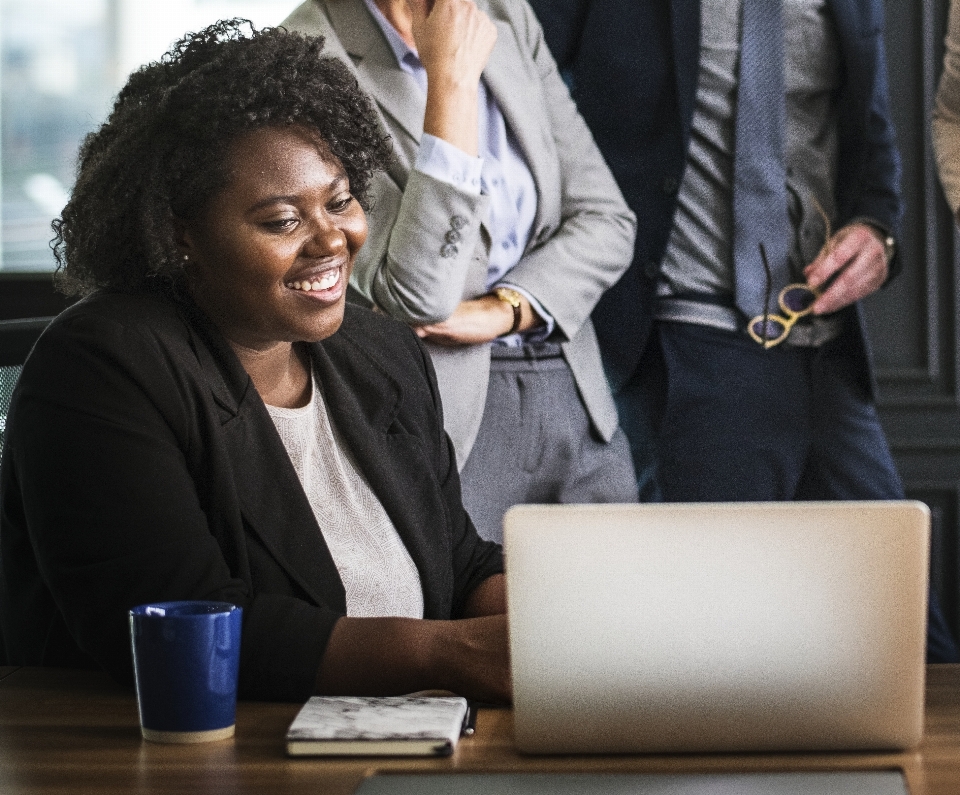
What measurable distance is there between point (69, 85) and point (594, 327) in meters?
1.23

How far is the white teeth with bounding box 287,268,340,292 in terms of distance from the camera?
5.52ft

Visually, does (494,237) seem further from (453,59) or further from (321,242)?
(321,242)

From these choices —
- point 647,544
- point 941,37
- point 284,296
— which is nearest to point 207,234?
point 284,296

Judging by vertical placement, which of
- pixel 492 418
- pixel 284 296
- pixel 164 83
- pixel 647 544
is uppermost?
pixel 164 83

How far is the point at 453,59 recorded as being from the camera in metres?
2.41

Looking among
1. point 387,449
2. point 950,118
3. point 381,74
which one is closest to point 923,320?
point 950,118

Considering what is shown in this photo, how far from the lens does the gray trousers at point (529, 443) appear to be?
2543 mm

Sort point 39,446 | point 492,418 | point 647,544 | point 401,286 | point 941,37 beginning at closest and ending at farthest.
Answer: point 647,544 < point 39,446 < point 401,286 < point 492,418 < point 941,37

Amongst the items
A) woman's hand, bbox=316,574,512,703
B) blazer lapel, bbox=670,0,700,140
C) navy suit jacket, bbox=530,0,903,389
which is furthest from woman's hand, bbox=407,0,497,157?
woman's hand, bbox=316,574,512,703

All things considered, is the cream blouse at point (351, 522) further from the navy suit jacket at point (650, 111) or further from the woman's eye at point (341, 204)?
the navy suit jacket at point (650, 111)

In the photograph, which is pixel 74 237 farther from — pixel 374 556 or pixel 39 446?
pixel 374 556

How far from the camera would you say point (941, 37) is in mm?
2732

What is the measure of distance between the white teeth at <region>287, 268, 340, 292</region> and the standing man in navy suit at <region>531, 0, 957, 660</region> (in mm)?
1051

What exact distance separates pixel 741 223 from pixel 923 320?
473 millimetres
